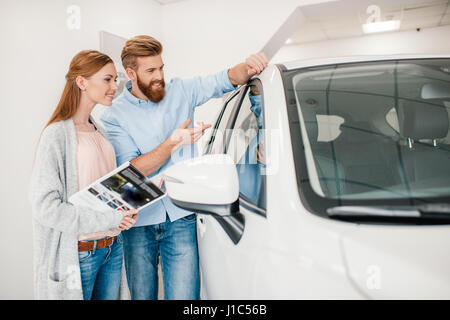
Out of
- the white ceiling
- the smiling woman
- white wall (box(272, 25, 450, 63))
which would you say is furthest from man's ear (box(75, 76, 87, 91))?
white wall (box(272, 25, 450, 63))

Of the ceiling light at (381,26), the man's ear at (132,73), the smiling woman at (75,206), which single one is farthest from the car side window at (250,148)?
the ceiling light at (381,26)

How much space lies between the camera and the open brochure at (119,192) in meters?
1.29

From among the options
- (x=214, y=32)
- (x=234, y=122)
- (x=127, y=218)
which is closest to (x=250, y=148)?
(x=234, y=122)

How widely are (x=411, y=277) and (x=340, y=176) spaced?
322mm

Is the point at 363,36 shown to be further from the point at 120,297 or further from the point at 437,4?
the point at 120,297

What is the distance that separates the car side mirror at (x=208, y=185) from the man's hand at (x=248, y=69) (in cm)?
58

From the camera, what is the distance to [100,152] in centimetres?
151

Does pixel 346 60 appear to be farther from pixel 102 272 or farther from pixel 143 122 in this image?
pixel 102 272

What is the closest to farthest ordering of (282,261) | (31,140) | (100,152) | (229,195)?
1. (282,261)
2. (229,195)
3. (100,152)
4. (31,140)

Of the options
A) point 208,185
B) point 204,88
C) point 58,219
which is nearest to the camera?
point 208,185

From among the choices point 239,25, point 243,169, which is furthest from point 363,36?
point 243,169

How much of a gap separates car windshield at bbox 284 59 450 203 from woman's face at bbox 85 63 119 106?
71cm

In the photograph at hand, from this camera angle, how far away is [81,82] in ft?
4.70

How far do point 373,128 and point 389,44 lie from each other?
28.9 ft
